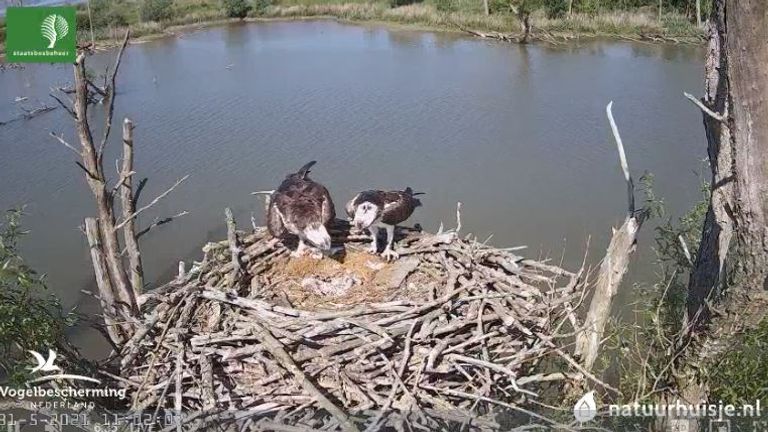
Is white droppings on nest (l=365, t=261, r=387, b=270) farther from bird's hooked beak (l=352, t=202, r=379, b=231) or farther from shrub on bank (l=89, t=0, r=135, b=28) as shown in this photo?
shrub on bank (l=89, t=0, r=135, b=28)

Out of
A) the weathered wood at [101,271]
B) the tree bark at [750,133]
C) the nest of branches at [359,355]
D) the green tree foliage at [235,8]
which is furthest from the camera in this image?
the green tree foliage at [235,8]

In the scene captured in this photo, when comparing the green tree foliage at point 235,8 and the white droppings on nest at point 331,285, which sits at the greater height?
the green tree foliage at point 235,8

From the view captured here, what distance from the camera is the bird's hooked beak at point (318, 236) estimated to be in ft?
16.0

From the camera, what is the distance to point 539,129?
12016 mm

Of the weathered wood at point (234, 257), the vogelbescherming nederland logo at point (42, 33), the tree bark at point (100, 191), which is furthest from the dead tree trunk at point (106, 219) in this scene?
the vogelbescherming nederland logo at point (42, 33)

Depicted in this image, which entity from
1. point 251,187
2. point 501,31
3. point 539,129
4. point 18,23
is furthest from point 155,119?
point 501,31

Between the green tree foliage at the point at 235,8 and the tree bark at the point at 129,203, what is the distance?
1119 inches

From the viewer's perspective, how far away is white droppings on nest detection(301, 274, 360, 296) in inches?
196

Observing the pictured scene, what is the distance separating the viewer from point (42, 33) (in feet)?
25.0

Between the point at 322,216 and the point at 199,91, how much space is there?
462 inches

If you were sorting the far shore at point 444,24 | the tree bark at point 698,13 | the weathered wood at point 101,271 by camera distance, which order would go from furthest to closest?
the far shore at point 444,24 → the tree bark at point 698,13 → the weathered wood at point 101,271

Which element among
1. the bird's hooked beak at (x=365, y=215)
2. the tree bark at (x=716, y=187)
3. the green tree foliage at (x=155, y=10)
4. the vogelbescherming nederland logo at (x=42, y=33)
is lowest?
the bird's hooked beak at (x=365, y=215)

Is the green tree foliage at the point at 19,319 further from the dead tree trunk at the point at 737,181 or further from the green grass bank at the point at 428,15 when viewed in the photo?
the green grass bank at the point at 428,15

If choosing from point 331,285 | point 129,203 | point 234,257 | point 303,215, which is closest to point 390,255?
point 331,285
